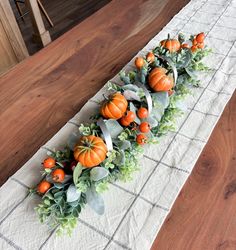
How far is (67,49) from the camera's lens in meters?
1.09

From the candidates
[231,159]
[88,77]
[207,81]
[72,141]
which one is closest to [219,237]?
[231,159]

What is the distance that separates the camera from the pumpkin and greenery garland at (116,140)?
554 millimetres

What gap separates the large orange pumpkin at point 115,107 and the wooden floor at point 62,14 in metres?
2.08

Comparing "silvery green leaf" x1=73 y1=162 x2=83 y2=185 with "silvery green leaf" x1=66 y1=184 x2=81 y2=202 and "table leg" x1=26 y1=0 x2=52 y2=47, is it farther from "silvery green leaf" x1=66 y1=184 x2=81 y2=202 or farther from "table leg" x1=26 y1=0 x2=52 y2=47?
"table leg" x1=26 y1=0 x2=52 y2=47

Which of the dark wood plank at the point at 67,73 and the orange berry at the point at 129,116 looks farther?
the dark wood plank at the point at 67,73

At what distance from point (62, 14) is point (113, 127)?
2672mm

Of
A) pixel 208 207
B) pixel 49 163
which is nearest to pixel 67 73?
pixel 49 163

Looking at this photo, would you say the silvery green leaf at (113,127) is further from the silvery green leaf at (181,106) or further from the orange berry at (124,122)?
the silvery green leaf at (181,106)

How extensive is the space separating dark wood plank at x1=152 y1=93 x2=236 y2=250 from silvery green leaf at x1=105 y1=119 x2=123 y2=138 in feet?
0.66

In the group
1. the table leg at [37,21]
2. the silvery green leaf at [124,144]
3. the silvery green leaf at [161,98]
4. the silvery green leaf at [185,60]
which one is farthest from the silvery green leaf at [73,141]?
the table leg at [37,21]

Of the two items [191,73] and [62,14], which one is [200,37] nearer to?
[191,73]

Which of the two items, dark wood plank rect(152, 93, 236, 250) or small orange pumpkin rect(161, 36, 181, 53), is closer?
dark wood plank rect(152, 93, 236, 250)

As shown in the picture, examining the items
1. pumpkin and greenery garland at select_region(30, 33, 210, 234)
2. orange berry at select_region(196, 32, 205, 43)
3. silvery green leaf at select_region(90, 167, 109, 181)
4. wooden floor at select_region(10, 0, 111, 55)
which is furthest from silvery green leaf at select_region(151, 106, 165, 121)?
wooden floor at select_region(10, 0, 111, 55)

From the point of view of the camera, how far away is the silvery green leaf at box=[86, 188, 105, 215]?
56 centimetres
